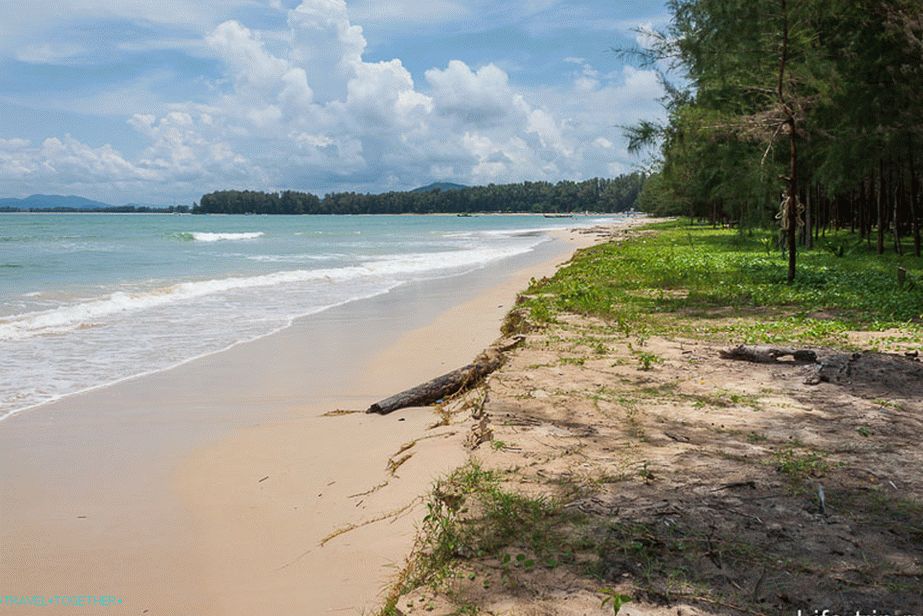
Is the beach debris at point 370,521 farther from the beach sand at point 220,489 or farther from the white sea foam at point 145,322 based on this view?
the white sea foam at point 145,322

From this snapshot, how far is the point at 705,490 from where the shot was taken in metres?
4.27

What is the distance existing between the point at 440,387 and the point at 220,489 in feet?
9.28

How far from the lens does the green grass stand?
33.8ft

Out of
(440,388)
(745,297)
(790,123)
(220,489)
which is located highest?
(790,123)

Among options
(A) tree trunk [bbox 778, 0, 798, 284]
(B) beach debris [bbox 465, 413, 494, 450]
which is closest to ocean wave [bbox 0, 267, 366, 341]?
(B) beach debris [bbox 465, 413, 494, 450]

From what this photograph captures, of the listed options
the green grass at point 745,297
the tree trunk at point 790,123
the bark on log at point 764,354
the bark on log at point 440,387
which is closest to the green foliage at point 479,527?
the bark on log at point 440,387

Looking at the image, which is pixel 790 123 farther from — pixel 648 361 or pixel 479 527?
pixel 479 527

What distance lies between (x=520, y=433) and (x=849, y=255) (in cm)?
2069

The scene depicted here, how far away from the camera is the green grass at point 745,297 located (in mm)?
10296

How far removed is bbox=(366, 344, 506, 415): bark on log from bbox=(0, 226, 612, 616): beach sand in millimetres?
184

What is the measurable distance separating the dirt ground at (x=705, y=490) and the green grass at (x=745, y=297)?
2866 millimetres

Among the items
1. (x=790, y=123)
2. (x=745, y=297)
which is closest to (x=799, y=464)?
(x=745, y=297)

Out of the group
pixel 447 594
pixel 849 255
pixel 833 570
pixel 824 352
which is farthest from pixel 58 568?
pixel 849 255

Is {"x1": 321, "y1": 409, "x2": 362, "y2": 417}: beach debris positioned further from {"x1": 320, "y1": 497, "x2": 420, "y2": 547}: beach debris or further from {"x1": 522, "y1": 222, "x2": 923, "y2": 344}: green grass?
{"x1": 522, "y1": 222, "x2": 923, "y2": 344}: green grass
